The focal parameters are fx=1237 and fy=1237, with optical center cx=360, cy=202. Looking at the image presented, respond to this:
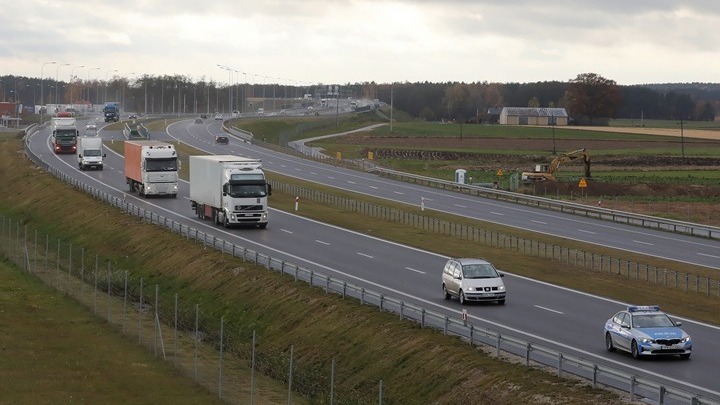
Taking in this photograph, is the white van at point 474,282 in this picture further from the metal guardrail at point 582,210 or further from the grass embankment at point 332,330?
the metal guardrail at point 582,210

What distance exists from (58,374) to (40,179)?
207ft

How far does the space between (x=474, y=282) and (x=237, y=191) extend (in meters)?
24.7

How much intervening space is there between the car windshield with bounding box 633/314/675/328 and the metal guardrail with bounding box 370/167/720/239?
38297 mm

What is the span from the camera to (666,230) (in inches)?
2904

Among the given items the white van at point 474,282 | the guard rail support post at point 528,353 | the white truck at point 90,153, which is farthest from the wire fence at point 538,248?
the white truck at point 90,153

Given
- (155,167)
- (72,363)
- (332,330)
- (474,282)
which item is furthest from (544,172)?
(72,363)

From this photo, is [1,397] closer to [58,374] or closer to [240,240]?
[58,374]

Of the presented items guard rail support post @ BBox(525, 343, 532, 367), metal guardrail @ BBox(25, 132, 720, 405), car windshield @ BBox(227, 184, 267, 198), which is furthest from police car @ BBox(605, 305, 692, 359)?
car windshield @ BBox(227, 184, 267, 198)

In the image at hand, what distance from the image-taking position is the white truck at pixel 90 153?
10769cm

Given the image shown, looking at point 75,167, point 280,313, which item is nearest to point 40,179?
point 75,167

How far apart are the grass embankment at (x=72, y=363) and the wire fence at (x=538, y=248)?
22393mm

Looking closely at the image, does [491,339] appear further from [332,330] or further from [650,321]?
[332,330]

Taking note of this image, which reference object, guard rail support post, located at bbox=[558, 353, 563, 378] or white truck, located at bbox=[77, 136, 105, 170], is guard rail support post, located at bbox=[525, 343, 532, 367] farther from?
white truck, located at bbox=[77, 136, 105, 170]

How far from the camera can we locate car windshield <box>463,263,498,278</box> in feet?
143
